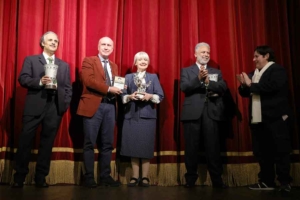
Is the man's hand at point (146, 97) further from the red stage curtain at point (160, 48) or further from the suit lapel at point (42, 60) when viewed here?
the suit lapel at point (42, 60)

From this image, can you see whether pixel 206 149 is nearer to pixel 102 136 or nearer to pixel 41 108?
pixel 102 136

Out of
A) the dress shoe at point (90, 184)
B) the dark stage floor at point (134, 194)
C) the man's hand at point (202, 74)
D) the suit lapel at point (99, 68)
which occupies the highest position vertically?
the suit lapel at point (99, 68)

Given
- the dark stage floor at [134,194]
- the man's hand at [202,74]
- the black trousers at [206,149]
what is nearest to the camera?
the dark stage floor at [134,194]

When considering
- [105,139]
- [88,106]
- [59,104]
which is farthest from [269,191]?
[59,104]

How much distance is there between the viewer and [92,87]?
329 centimetres

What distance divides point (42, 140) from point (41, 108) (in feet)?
1.03

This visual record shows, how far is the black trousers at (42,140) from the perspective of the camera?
3.14 meters

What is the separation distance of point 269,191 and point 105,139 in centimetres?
162

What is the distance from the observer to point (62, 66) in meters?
3.42

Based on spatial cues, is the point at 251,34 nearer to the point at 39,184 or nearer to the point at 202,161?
the point at 202,161

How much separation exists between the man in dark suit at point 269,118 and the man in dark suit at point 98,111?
1.35 m

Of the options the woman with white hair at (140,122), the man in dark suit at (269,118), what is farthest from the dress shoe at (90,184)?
the man in dark suit at (269,118)

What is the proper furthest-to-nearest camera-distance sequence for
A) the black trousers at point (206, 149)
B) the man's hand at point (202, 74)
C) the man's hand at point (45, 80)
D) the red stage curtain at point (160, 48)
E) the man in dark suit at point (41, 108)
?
1. the red stage curtain at point (160, 48)
2. the black trousers at point (206, 149)
3. the man's hand at point (202, 74)
4. the man in dark suit at point (41, 108)
5. the man's hand at point (45, 80)

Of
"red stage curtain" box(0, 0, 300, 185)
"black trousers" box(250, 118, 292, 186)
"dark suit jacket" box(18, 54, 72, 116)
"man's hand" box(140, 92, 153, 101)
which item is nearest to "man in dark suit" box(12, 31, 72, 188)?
"dark suit jacket" box(18, 54, 72, 116)
